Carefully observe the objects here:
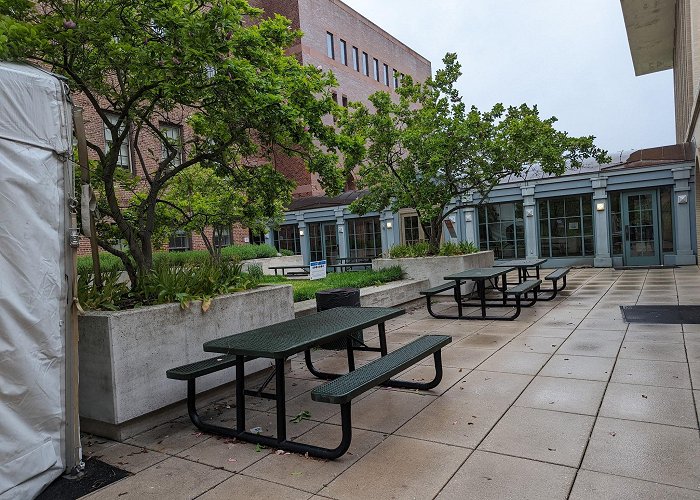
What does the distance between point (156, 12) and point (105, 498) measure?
3948 millimetres

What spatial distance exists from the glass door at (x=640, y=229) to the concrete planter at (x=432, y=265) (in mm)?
9771

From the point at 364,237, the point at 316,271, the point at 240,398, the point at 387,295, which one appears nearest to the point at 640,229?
the point at 364,237

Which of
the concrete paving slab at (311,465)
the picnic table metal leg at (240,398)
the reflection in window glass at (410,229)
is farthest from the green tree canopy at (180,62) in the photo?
the reflection in window glass at (410,229)

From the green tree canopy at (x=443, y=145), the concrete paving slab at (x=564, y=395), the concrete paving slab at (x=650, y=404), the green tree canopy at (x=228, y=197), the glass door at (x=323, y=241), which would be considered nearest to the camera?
the concrete paving slab at (x=650, y=404)

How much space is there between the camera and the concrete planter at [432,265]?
11.6 metres

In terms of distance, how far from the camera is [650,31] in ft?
62.1

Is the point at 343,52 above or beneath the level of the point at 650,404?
above

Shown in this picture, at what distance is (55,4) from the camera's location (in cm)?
490

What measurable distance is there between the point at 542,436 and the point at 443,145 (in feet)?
27.7

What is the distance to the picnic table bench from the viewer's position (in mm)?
3404

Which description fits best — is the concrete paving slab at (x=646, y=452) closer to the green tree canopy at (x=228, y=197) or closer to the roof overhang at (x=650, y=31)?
the green tree canopy at (x=228, y=197)

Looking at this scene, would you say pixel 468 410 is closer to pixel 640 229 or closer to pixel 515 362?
pixel 515 362

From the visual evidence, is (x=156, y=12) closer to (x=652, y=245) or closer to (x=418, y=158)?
(x=418, y=158)

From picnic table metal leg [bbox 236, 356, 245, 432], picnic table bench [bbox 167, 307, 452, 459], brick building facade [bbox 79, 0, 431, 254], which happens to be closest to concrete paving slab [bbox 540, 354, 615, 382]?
picnic table bench [bbox 167, 307, 452, 459]
